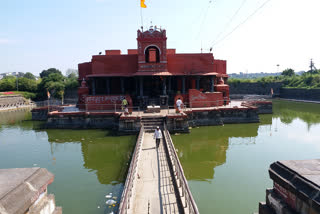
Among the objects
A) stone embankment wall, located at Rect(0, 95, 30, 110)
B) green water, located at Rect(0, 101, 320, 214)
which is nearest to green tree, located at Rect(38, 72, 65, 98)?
stone embankment wall, located at Rect(0, 95, 30, 110)

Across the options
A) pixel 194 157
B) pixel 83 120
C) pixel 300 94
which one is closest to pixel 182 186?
pixel 194 157

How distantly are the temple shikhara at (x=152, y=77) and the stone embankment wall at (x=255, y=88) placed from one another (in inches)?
1054

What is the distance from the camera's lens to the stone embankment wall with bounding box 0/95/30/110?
41969 millimetres

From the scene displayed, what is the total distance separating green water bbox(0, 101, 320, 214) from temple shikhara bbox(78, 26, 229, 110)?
4112 millimetres

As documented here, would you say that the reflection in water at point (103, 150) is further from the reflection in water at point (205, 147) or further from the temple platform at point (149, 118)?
the reflection in water at point (205, 147)

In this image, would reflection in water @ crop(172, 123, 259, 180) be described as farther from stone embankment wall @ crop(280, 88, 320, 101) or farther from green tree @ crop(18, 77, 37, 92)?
green tree @ crop(18, 77, 37, 92)

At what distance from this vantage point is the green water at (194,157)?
27.9 ft

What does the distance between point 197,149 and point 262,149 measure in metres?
4.19

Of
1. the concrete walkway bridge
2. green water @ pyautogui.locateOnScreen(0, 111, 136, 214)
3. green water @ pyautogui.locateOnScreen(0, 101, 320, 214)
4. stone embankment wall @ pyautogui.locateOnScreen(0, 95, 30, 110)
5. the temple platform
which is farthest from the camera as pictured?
stone embankment wall @ pyautogui.locateOnScreen(0, 95, 30, 110)

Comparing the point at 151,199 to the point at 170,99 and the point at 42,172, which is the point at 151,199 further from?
the point at 170,99

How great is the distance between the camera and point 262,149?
14375 millimetres

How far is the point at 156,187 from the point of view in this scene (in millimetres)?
7926

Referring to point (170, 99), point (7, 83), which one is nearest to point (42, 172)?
point (170, 99)

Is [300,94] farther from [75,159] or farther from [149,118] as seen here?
[75,159]
